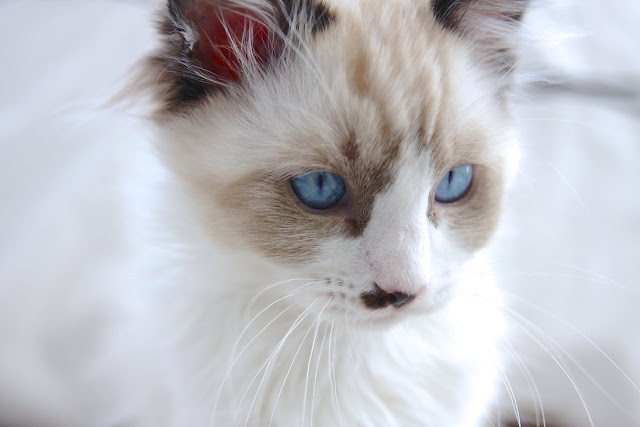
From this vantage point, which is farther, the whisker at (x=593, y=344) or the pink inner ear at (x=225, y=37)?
the whisker at (x=593, y=344)

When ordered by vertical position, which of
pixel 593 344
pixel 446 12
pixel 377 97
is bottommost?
pixel 593 344

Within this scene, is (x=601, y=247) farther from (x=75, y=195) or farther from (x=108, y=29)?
(x=108, y=29)

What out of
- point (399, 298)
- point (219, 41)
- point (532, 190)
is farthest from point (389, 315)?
point (532, 190)

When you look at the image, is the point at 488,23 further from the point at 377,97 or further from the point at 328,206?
the point at 328,206

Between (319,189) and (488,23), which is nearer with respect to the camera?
(319,189)

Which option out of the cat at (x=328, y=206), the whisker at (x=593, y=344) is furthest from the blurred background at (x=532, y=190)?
the cat at (x=328, y=206)

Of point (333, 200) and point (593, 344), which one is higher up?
point (333, 200)

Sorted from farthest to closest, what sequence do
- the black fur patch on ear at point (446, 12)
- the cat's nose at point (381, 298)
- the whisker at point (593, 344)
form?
1. the whisker at point (593, 344)
2. the black fur patch on ear at point (446, 12)
3. the cat's nose at point (381, 298)

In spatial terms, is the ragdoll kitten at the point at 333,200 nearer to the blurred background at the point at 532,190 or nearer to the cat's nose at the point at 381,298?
the cat's nose at the point at 381,298
